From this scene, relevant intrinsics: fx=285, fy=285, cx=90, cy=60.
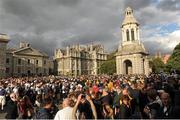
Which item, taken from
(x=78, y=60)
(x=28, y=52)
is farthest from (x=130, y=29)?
(x=78, y=60)

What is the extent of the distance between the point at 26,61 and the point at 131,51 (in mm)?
48069

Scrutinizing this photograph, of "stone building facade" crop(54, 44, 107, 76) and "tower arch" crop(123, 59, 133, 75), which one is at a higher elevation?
"stone building facade" crop(54, 44, 107, 76)

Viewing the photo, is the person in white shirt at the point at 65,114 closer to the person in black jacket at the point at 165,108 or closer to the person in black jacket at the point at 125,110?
the person in black jacket at the point at 125,110

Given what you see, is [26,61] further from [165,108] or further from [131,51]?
[165,108]

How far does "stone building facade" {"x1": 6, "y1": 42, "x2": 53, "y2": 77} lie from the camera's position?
94.8m

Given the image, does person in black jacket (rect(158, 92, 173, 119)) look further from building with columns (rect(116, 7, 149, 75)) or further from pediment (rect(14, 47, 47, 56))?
pediment (rect(14, 47, 47, 56))

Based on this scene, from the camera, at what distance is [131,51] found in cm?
6525

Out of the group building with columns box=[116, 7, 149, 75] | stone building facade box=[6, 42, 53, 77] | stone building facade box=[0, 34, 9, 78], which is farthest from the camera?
stone building facade box=[6, 42, 53, 77]

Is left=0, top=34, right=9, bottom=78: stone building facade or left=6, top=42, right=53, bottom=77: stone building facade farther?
left=6, top=42, right=53, bottom=77: stone building facade

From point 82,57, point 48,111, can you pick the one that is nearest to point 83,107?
point 48,111

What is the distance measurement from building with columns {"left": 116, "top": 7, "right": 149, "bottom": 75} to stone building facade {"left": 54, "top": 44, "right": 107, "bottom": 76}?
1743 inches

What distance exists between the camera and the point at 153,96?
31.0 feet

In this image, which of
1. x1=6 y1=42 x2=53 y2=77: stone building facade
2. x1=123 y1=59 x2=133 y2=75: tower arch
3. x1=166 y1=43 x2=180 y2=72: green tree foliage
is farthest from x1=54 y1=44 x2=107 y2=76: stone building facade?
x1=166 y1=43 x2=180 y2=72: green tree foliage

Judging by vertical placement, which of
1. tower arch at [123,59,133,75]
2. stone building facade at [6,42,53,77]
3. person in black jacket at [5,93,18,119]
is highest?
stone building facade at [6,42,53,77]
